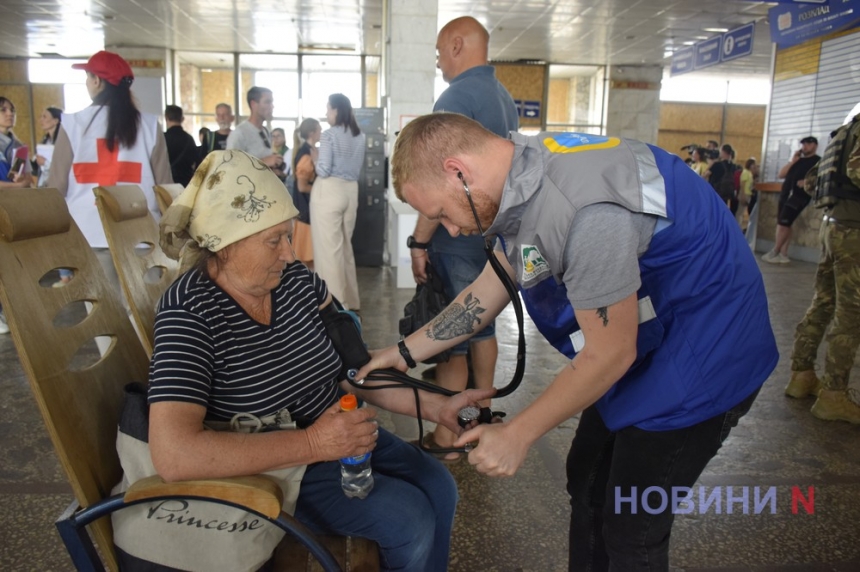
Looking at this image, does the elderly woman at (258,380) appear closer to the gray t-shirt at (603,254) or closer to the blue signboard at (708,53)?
the gray t-shirt at (603,254)

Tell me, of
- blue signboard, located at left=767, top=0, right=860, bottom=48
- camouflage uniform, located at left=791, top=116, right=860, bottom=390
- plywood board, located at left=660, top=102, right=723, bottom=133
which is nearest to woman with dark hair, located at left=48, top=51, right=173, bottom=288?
camouflage uniform, located at left=791, top=116, right=860, bottom=390

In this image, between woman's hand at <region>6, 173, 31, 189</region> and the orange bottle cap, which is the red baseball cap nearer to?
the orange bottle cap

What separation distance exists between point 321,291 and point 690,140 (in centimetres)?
1914

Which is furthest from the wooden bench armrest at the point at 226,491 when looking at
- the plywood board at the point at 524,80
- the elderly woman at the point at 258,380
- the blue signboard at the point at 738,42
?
the plywood board at the point at 524,80

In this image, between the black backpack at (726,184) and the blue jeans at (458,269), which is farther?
the black backpack at (726,184)

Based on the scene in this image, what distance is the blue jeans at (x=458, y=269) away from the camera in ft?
8.08

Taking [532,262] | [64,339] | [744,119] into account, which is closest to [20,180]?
[64,339]

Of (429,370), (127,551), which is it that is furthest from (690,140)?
(127,551)

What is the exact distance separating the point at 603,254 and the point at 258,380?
0.74 meters

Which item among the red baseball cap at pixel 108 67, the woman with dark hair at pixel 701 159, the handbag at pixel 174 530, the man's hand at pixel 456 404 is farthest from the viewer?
the woman with dark hair at pixel 701 159

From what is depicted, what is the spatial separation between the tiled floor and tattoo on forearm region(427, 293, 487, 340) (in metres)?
0.79

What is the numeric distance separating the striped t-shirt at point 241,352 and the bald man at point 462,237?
1.02 m

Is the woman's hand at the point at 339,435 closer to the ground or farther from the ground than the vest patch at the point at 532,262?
closer to the ground

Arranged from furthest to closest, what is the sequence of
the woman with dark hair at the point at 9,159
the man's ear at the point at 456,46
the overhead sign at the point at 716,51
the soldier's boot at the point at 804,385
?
the overhead sign at the point at 716,51 < the woman with dark hair at the point at 9,159 < the soldier's boot at the point at 804,385 < the man's ear at the point at 456,46
